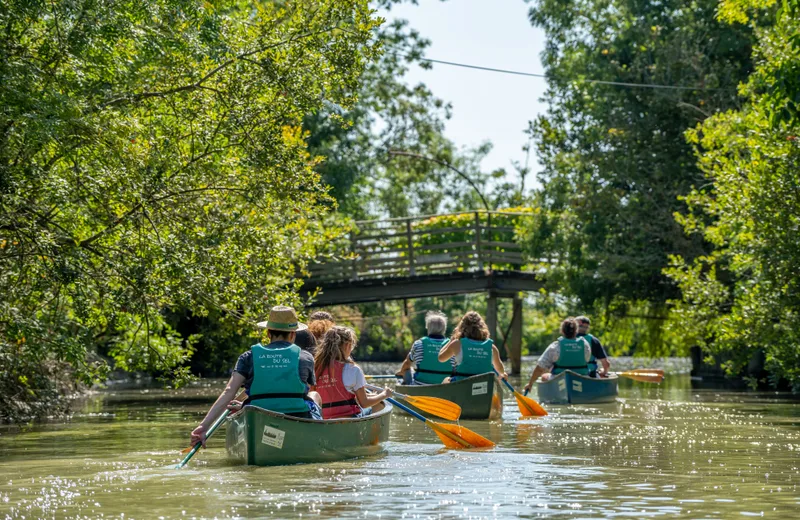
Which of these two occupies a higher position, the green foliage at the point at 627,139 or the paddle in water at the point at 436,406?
the green foliage at the point at 627,139

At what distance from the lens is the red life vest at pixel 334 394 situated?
11531 millimetres

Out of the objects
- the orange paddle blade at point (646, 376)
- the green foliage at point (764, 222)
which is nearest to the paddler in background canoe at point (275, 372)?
the green foliage at point (764, 222)

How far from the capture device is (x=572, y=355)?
64.2ft

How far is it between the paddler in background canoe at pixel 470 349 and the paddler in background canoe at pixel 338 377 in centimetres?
424

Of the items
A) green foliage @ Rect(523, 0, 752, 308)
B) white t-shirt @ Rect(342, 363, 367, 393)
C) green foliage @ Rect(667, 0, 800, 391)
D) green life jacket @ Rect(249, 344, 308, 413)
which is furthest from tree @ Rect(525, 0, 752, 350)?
green life jacket @ Rect(249, 344, 308, 413)

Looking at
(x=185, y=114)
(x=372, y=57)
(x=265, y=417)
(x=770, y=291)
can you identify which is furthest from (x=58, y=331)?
(x=770, y=291)

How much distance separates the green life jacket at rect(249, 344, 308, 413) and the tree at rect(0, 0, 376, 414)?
334 centimetres

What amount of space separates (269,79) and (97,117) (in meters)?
2.48

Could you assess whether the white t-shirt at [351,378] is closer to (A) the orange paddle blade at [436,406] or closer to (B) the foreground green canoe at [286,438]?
(B) the foreground green canoe at [286,438]

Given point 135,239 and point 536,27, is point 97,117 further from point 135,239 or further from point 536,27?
point 536,27

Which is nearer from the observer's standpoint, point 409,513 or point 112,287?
point 409,513

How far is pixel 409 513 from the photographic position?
7.66 metres

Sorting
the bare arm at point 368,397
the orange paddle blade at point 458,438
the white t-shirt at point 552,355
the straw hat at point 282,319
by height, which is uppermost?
the straw hat at point 282,319

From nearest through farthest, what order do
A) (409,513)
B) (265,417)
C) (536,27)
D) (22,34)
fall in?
(409,513) < (265,417) < (22,34) < (536,27)
